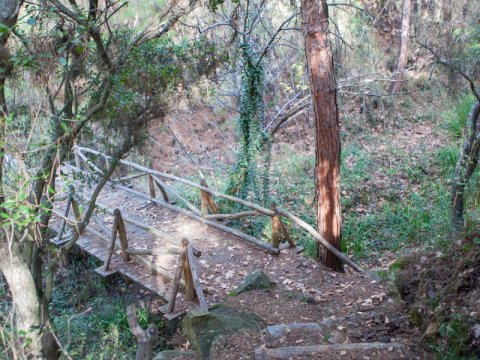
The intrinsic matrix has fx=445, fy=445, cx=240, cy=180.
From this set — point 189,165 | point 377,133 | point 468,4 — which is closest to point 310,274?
point 377,133

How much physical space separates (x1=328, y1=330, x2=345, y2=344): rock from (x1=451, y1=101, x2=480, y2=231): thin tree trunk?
3.93m

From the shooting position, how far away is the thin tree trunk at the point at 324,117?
6.71 m

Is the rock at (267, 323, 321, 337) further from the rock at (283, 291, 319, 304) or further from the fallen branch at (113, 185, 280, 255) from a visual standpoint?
the fallen branch at (113, 185, 280, 255)

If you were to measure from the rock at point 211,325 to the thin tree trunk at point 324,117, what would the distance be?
2803mm

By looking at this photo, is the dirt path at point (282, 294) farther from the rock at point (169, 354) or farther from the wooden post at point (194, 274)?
the rock at point (169, 354)

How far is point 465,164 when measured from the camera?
7.79 metres

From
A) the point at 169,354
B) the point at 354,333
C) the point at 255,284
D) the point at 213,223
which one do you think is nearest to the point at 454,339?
the point at 354,333

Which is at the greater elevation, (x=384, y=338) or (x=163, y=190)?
(x=163, y=190)

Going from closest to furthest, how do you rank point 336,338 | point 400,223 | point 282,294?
point 336,338, point 282,294, point 400,223

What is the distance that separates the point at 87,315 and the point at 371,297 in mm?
4755

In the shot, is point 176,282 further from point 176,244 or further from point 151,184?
point 151,184

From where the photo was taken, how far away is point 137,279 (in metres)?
7.33

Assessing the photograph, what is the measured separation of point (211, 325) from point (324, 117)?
3677mm

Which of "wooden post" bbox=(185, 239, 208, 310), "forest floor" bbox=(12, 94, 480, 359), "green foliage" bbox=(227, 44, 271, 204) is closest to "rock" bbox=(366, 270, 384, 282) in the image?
"forest floor" bbox=(12, 94, 480, 359)
